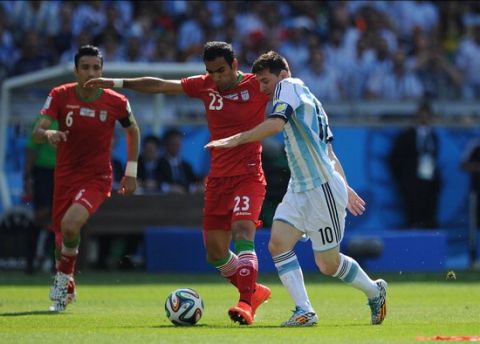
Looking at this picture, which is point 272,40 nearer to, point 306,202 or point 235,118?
point 235,118

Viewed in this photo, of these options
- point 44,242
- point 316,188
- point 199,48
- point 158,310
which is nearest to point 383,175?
point 199,48

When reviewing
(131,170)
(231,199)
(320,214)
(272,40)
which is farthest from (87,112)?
(272,40)

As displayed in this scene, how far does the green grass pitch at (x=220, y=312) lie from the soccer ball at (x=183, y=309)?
11 cm

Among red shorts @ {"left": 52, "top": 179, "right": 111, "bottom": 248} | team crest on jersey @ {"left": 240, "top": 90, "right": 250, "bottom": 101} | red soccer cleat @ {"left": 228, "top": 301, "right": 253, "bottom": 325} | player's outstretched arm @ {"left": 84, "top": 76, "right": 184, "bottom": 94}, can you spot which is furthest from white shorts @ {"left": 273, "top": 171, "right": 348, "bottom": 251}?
red shorts @ {"left": 52, "top": 179, "right": 111, "bottom": 248}

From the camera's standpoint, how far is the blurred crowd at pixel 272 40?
22828 millimetres

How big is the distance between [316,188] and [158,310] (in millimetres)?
3047

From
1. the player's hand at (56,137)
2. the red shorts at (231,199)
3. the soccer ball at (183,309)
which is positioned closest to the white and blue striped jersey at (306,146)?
the red shorts at (231,199)

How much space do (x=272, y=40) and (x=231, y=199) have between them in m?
11.6

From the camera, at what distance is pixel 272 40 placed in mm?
23375

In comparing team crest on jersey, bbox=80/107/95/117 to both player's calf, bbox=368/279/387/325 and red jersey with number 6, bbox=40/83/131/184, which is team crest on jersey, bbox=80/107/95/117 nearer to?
red jersey with number 6, bbox=40/83/131/184

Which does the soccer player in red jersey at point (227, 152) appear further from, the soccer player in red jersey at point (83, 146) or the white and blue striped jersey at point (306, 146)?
the soccer player in red jersey at point (83, 146)

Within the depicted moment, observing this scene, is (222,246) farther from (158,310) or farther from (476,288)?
(476,288)

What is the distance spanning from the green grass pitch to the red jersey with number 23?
4.72 ft

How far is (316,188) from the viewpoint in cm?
1087
